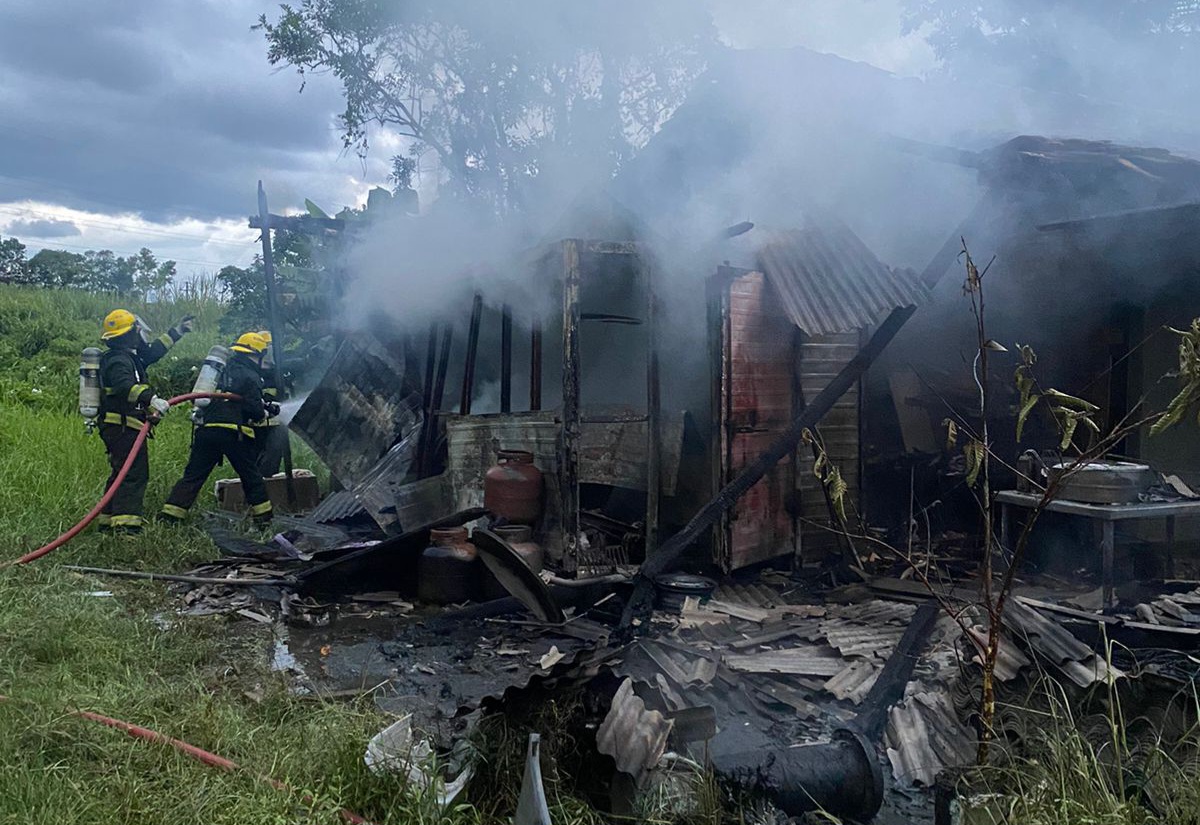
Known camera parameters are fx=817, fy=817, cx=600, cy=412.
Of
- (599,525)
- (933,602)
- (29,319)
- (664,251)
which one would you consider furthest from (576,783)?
(29,319)

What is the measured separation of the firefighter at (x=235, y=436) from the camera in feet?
27.1

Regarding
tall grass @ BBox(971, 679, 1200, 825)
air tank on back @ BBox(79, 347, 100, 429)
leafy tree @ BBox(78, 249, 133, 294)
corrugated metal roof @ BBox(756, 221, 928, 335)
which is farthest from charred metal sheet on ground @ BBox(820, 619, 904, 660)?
leafy tree @ BBox(78, 249, 133, 294)

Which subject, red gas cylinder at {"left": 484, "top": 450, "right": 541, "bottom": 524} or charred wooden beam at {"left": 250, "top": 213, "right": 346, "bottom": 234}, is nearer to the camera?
red gas cylinder at {"left": 484, "top": 450, "right": 541, "bottom": 524}

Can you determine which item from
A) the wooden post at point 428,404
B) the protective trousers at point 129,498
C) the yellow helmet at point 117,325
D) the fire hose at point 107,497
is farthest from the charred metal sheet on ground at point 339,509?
the yellow helmet at point 117,325

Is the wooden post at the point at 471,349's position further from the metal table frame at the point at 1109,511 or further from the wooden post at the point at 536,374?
the metal table frame at the point at 1109,511

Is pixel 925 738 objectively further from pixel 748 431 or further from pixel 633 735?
pixel 748 431

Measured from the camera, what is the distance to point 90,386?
8.31m

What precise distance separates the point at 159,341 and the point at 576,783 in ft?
25.1

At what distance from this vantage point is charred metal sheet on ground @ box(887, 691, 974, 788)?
3.79 meters

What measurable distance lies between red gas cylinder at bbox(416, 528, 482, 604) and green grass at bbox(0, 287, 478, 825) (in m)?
1.22

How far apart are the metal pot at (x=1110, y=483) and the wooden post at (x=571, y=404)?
349cm

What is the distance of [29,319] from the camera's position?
58.3 ft

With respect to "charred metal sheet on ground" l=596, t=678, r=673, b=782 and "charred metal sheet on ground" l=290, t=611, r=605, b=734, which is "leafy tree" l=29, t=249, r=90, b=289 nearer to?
"charred metal sheet on ground" l=290, t=611, r=605, b=734

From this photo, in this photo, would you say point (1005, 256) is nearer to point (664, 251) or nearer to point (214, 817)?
point (664, 251)
